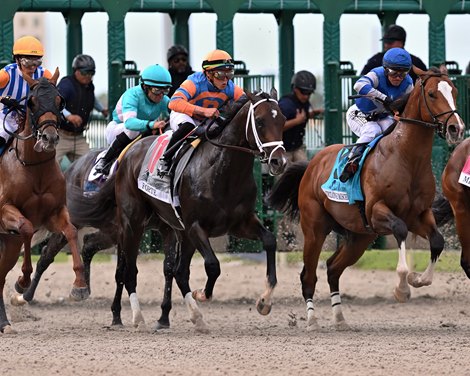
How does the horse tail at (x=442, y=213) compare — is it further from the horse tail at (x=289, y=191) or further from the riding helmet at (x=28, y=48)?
the riding helmet at (x=28, y=48)

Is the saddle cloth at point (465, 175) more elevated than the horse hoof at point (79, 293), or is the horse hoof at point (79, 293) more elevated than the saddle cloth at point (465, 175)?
the saddle cloth at point (465, 175)

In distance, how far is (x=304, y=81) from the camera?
1275 centimetres

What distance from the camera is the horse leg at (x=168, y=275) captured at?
1036 cm

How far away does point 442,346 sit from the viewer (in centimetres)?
844

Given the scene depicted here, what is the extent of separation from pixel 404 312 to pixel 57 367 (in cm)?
510

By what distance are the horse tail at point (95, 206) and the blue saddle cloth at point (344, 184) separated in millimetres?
1921

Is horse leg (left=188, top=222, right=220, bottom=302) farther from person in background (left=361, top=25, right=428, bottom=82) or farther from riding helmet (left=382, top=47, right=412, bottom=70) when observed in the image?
person in background (left=361, top=25, right=428, bottom=82)

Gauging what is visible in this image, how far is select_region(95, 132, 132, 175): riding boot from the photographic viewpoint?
11.0 meters

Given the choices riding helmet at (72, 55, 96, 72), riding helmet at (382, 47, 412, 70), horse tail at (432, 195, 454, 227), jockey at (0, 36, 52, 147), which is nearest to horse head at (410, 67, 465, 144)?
riding helmet at (382, 47, 412, 70)

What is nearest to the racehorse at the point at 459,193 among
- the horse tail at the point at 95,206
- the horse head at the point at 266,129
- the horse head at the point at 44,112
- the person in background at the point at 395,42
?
the person in background at the point at 395,42

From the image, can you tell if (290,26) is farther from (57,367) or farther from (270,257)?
(57,367)

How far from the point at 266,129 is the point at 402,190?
1136mm

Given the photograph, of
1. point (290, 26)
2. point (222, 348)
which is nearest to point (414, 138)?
point (222, 348)

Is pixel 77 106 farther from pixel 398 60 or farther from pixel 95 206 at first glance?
pixel 398 60
